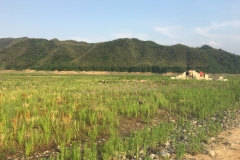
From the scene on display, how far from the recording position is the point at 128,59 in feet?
263

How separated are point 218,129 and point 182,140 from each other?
62.0 inches

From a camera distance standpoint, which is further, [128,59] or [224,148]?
[128,59]

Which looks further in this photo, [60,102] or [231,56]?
[231,56]

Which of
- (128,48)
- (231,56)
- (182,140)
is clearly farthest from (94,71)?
(182,140)

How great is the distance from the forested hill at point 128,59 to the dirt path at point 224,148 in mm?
59644

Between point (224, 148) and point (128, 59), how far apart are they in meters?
74.6

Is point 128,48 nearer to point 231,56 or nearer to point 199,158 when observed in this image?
point 231,56

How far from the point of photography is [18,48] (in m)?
105

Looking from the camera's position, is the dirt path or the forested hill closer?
the dirt path

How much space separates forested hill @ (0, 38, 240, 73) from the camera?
71688 millimetres

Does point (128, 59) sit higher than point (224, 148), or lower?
higher

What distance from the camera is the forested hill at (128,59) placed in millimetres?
71688

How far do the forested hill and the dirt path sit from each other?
2348 inches

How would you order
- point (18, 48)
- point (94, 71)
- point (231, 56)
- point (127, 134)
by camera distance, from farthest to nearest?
1. point (18, 48)
2. point (231, 56)
3. point (94, 71)
4. point (127, 134)
